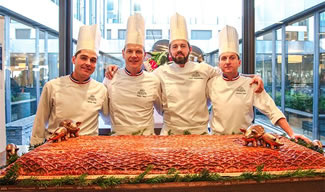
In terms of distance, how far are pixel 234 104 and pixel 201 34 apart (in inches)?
73.9

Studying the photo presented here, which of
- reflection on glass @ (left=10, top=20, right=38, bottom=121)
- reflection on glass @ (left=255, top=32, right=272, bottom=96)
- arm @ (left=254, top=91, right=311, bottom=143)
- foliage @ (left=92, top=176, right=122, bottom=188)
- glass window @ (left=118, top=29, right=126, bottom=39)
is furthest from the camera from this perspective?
reflection on glass @ (left=255, top=32, right=272, bottom=96)

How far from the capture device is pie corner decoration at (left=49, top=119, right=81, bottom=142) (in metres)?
1.77

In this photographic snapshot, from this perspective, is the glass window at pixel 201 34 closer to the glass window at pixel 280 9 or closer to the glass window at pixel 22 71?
the glass window at pixel 280 9

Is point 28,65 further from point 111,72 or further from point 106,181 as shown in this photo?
point 106,181

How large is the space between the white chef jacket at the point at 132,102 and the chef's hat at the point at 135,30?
0.98 feet

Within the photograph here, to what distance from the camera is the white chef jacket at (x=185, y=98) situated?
2592 mm

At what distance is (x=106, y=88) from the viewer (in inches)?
104

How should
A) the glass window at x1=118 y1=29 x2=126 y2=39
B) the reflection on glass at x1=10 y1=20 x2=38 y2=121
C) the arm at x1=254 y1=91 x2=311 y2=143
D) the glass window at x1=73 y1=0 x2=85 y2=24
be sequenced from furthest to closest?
the reflection on glass at x1=10 y1=20 x2=38 y2=121 < the glass window at x1=118 y1=29 x2=126 y2=39 < the glass window at x1=73 y1=0 x2=85 y2=24 < the arm at x1=254 y1=91 x2=311 y2=143

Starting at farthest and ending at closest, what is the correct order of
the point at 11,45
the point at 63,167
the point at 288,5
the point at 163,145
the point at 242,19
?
the point at 288,5 → the point at 11,45 → the point at 242,19 → the point at 163,145 → the point at 63,167

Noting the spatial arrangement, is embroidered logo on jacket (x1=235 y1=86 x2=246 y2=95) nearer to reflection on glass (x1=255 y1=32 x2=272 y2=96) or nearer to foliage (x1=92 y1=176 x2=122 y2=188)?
foliage (x1=92 y1=176 x2=122 y2=188)

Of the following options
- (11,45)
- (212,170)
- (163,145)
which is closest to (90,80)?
(163,145)

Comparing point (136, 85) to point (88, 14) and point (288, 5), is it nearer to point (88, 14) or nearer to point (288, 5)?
point (88, 14)

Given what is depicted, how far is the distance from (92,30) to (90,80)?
0.46 meters

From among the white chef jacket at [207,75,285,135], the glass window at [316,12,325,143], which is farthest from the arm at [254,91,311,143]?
the glass window at [316,12,325,143]
